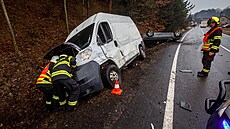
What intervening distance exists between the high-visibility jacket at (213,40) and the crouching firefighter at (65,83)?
4.26 metres

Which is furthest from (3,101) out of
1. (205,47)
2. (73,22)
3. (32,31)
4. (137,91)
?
(73,22)

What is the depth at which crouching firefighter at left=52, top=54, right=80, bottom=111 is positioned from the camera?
9.27 feet

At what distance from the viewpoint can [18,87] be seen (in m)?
4.18

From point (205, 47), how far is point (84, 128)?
14.7 feet

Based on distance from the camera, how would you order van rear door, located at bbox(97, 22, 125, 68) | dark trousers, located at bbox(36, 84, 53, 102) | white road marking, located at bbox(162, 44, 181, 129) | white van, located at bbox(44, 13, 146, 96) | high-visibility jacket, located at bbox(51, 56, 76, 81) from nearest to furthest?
1. white road marking, located at bbox(162, 44, 181, 129)
2. high-visibility jacket, located at bbox(51, 56, 76, 81)
3. dark trousers, located at bbox(36, 84, 53, 102)
4. white van, located at bbox(44, 13, 146, 96)
5. van rear door, located at bbox(97, 22, 125, 68)

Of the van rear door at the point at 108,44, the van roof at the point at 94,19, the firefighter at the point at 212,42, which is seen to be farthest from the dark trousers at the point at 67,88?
the firefighter at the point at 212,42

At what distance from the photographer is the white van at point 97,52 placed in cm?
323

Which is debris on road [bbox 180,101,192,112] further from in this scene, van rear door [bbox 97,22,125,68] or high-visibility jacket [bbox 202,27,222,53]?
high-visibility jacket [bbox 202,27,222,53]

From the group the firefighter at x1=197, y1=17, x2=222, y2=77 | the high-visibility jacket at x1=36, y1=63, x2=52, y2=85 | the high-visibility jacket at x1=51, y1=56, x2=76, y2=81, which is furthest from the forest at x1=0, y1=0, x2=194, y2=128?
the firefighter at x1=197, y1=17, x2=222, y2=77

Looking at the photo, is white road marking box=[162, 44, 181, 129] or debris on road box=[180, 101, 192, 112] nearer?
white road marking box=[162, 44, 181, 129]

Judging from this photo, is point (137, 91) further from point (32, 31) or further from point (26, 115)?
point (32, 31)

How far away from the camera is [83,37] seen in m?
3.96

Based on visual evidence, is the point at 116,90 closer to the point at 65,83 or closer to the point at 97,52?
the point at 97,52

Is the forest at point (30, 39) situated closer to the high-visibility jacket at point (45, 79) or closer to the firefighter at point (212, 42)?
the high-visibility jacket at point (45, 79)
